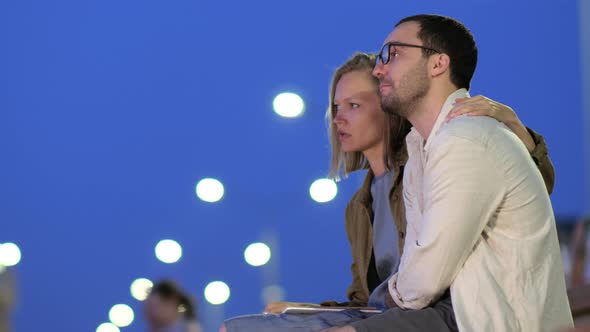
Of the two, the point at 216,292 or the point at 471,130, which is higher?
the point at 471,130

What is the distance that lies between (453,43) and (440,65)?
3.4 inches

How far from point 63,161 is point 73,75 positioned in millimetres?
1483

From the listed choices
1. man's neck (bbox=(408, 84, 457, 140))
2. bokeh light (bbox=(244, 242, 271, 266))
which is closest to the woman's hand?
man's neck (bbox=(408, 84, 457, 140))

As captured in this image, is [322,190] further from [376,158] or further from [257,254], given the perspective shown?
[376,158]

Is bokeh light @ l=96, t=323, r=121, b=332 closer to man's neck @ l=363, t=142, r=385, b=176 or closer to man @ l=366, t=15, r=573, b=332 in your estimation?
man's neck @ l=363, t=142, r=385, b=176

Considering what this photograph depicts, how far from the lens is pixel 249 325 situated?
254 cm

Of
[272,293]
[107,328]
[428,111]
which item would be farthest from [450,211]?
[107,328]

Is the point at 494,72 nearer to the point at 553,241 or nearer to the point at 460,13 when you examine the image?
the point at 460,13

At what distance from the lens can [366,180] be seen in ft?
10.7

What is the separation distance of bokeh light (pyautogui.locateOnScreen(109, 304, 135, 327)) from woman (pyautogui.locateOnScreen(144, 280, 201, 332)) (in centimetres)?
346

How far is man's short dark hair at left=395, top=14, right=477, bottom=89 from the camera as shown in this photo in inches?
106

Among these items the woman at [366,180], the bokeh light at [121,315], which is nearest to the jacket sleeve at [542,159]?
the woman at [366,180]

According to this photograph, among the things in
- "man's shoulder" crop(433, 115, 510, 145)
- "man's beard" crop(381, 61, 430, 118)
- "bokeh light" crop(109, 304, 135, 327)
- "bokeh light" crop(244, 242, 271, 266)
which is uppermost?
"man's beard" crop(381, 61, 430, 118)

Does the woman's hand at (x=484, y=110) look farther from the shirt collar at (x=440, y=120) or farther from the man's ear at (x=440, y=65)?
the man's ear at (x=440, y=65)
